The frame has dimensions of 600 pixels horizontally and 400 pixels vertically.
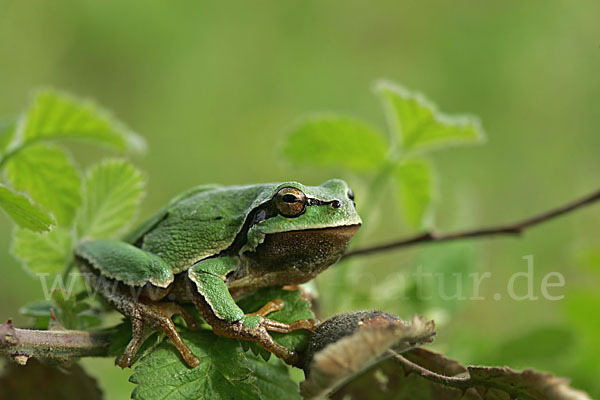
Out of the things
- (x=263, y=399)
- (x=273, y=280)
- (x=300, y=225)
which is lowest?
(x=263, y=399)

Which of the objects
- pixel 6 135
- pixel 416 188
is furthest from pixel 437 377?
pixel 6 135

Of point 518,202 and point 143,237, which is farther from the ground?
point 143,237

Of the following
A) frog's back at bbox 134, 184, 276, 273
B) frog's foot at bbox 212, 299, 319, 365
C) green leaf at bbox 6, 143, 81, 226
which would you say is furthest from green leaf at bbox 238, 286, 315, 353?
green leaf at bbox 6, 143, 81, 226

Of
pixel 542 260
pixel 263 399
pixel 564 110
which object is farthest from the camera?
pixel 564 110

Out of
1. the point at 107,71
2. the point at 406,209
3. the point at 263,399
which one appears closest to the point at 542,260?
the point at 406,209

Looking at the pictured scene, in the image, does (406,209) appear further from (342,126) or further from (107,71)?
(107,71)

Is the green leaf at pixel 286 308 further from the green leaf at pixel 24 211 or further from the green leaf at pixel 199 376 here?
the green leaf at pixel 24 211
